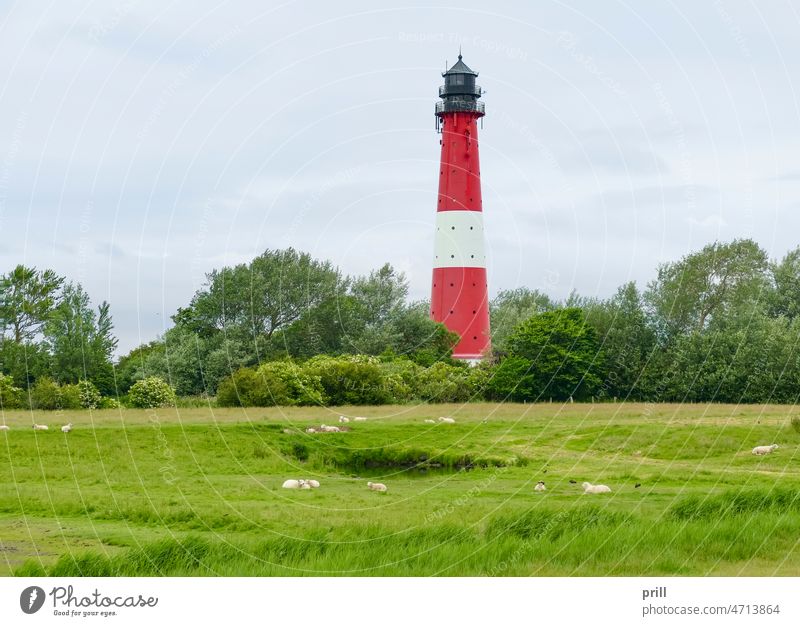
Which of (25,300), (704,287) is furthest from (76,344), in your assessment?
(704,287)

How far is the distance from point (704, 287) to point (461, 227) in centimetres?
1841

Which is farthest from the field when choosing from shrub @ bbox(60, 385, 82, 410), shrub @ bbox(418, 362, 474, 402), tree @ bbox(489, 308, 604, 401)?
tree @ bbox(489, 308, 604, 401)

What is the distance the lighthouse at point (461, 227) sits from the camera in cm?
6481

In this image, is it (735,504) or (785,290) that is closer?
(735,504)

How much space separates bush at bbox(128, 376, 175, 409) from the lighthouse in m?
19.0

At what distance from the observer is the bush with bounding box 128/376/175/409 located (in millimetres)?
54125

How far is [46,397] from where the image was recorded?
54.2 meters

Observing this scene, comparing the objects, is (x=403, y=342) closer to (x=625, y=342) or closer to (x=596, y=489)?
(x=625, y=342)

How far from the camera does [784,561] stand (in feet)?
63.1

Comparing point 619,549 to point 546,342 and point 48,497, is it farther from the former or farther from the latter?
point 546,342

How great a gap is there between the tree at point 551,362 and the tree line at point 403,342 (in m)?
0.09

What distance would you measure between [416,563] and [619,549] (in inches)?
151

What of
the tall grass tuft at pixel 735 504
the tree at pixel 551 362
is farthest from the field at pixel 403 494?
the tree at pixel 551 362
